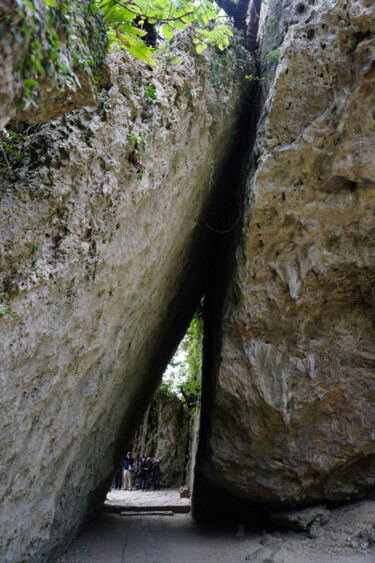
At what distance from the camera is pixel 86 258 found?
148 inches

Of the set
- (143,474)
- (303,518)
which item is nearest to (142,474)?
(143,474)

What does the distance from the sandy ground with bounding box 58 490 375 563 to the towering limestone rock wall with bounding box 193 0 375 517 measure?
51 centimetres

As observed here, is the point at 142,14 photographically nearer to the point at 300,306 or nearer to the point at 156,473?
the point at 300,306

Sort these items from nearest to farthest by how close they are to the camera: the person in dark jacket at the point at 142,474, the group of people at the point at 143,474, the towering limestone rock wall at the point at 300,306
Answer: the towering limestone rock wall at the point at 300,306 < the person in dark jacket at the point at 142,474 < the group of people at the point at 143,474

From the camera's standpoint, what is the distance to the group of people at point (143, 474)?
48.6 ft

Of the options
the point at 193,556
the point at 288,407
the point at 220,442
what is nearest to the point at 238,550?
the point at 193,556

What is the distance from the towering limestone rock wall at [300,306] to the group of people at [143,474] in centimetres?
941

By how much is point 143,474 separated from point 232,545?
386 inches

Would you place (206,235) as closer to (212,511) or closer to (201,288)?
(201,288)

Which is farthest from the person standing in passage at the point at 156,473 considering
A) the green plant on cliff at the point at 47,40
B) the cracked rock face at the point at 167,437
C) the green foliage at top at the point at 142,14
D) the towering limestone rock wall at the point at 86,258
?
the green plant on cliff at the point at 47,40

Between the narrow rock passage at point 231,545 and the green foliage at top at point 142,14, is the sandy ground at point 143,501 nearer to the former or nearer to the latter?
the narrow rock passage at point 231,545

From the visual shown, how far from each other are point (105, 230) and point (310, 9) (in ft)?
14.5

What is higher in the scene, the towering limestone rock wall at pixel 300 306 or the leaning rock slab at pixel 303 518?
the towering limestone rock wall at pixel 300 306

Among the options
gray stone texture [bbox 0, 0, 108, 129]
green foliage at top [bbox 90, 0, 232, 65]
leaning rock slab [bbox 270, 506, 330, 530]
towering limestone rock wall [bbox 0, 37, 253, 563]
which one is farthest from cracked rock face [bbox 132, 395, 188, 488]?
gray stone texture [bbox 0, 0, 108, 129]
